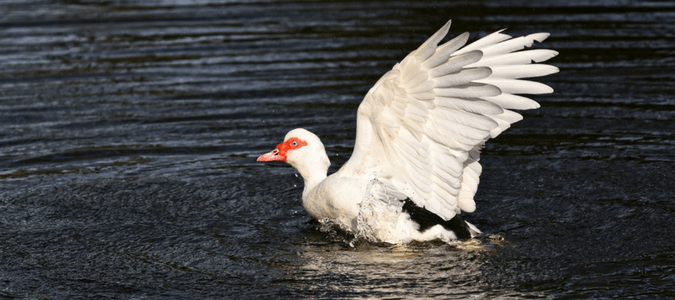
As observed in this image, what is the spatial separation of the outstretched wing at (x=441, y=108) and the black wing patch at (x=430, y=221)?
0.24 meters

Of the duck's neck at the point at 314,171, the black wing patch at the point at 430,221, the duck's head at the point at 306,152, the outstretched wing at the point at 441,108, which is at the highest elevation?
the outstretched wing at the point at 441,108

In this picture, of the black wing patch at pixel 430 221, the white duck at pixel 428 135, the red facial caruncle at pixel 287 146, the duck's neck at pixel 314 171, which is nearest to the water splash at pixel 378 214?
the white duck at pixel 428 135

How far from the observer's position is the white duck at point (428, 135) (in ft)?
17.4

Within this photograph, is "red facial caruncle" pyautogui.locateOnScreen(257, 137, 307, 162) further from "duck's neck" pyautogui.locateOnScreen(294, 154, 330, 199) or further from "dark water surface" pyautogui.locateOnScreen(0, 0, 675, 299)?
"dark water surface" pyautogui.locateOnScreen(0, 0, 675, 299)

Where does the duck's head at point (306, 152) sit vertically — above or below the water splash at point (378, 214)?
above

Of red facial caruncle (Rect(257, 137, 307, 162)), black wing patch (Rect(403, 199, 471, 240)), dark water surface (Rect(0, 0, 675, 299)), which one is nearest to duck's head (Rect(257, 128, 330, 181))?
red facial caruncle (Rect(257, 137, 307, 162))

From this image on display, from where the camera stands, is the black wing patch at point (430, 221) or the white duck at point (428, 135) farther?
the black wing patch at point (430, 221)

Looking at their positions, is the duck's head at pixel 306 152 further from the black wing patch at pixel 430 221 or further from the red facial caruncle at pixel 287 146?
the black wing patch at pixel 430 221

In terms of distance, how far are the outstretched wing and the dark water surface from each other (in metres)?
0.58

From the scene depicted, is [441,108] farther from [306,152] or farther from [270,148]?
[270,148]

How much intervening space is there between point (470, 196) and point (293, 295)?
1.71 meters

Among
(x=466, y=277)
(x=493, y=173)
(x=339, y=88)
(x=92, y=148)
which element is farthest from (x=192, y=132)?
(x=466, y=277)

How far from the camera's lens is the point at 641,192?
6.87m

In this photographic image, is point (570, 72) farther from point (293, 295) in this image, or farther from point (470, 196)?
point (293, 295)
